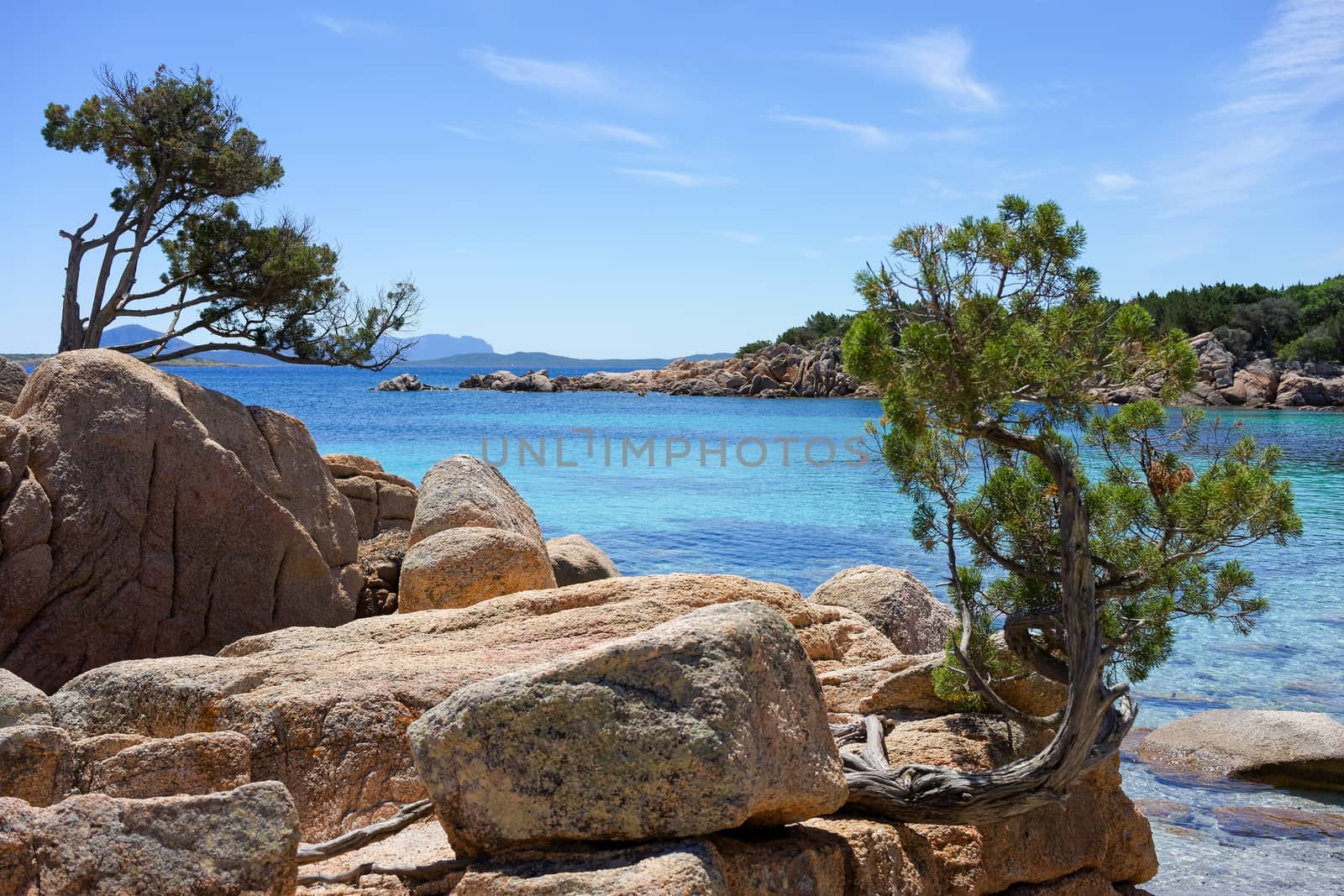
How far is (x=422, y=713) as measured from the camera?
5.25 m

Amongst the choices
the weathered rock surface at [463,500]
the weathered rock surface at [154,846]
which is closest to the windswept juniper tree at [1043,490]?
the weathered rock surface at [154,846]

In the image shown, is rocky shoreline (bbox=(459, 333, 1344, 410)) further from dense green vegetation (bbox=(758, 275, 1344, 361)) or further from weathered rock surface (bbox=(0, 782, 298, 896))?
weathered rock surface (bbox=(0, 782, 298, 896))

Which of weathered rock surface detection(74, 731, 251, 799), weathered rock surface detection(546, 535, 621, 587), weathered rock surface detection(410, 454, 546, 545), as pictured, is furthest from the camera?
weathered rock surface detection(546, 535, 621, 587)

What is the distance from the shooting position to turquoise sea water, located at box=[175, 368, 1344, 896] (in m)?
8.64

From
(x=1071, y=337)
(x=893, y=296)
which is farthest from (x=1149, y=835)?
(x=893, y=296)

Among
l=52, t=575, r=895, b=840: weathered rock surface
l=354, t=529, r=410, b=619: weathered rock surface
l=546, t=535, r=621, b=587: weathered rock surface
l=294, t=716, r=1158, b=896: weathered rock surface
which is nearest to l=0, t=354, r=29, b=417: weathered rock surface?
l=354, t=529, r=410, b=619: weathered rock surface

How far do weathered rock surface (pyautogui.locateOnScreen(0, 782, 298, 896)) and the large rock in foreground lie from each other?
0.59 m

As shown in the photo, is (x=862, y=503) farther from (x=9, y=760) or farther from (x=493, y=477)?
(x=9, y=760)

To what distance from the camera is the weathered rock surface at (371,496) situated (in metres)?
13.1

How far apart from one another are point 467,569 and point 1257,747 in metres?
7.98

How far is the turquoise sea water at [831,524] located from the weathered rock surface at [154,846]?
12.7 feet

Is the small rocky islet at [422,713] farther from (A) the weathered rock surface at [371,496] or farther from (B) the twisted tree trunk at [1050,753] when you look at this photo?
(A) the weathered rock surface at [371,496]

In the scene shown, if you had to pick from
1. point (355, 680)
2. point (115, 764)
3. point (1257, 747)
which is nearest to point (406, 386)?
point (1257, 747)

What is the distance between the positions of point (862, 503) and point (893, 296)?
22.5 m
